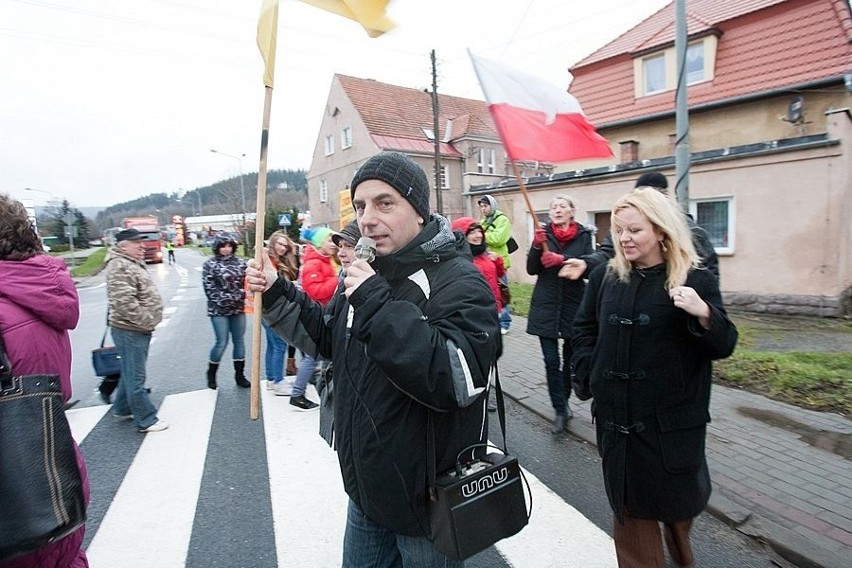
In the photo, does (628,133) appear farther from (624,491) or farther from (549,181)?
(624,491)

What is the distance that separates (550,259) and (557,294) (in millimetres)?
423

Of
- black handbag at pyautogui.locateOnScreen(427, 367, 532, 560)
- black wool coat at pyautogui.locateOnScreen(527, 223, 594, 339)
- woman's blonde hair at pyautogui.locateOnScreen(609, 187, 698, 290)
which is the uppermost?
woman's blonde hair at pyautogui.locateOnScreen(609, 187, 698, 290)

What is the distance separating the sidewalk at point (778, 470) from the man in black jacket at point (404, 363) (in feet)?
7.87

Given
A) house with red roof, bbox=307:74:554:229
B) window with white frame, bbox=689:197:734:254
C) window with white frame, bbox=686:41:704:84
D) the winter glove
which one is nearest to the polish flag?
the winter glove

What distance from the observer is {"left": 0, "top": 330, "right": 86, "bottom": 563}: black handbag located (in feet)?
4.98

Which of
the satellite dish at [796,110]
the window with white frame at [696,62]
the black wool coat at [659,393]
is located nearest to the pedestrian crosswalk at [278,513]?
the black wool coat at [659,393]

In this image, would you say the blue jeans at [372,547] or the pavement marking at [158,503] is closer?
the blue jeans at [372,547]

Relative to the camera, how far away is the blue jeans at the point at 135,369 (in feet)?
15.2

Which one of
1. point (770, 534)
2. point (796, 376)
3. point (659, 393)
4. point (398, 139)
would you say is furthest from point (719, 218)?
point (398, 139)

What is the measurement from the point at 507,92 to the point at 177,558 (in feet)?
12.3

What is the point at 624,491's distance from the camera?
224 centimetres

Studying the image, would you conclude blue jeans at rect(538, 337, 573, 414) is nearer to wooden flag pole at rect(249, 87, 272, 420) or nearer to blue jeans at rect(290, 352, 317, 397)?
blue jeans at rect(290, 352, 317, 397)

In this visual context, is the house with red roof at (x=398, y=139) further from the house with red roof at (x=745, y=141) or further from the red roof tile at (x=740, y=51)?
the house with red roof at (x=745, y=141)

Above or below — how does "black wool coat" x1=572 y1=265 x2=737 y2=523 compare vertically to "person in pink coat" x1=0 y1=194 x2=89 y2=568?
below
